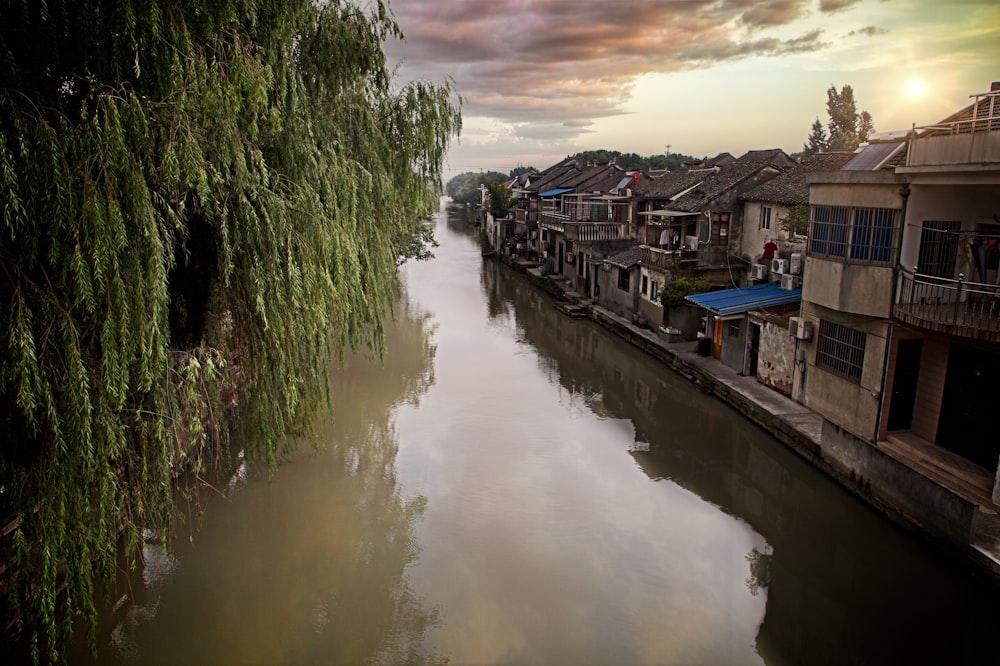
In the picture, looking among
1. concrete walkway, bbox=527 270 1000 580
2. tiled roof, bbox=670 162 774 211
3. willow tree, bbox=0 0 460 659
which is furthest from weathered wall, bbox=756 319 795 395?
willow tree, bbox=0 0 460 659

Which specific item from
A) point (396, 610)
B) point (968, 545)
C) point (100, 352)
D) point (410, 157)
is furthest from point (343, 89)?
point (968, 545)

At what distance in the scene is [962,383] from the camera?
31.9 ft

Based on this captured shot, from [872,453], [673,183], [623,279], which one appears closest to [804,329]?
[872,453]

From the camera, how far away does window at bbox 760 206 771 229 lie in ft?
58.6

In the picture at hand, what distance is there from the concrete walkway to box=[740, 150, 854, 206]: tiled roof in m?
4.64

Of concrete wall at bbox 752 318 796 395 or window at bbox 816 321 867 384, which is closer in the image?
window at bbox 816 321 867 384

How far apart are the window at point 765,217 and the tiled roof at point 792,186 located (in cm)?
31

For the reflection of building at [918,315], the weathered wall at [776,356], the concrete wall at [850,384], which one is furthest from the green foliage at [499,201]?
the reflection of building at [918,315]

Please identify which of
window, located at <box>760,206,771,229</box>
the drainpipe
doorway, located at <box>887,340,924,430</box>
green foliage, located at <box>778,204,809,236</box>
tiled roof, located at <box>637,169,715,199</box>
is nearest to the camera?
the drainpipe

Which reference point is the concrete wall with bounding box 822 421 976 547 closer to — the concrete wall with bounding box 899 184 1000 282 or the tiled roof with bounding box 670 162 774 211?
the concrete wall with bounding box 899 184 1000 282

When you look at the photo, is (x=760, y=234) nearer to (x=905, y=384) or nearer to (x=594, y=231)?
(x=594, y=231)

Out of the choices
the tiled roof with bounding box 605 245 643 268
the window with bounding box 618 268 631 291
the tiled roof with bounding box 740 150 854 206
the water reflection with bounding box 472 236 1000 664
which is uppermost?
the tiled roof with bounding box 740 150 854 206

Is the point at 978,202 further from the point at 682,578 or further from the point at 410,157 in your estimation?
the point at 410,157

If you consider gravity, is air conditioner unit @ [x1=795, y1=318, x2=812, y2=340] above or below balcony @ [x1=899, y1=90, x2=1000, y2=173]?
below
